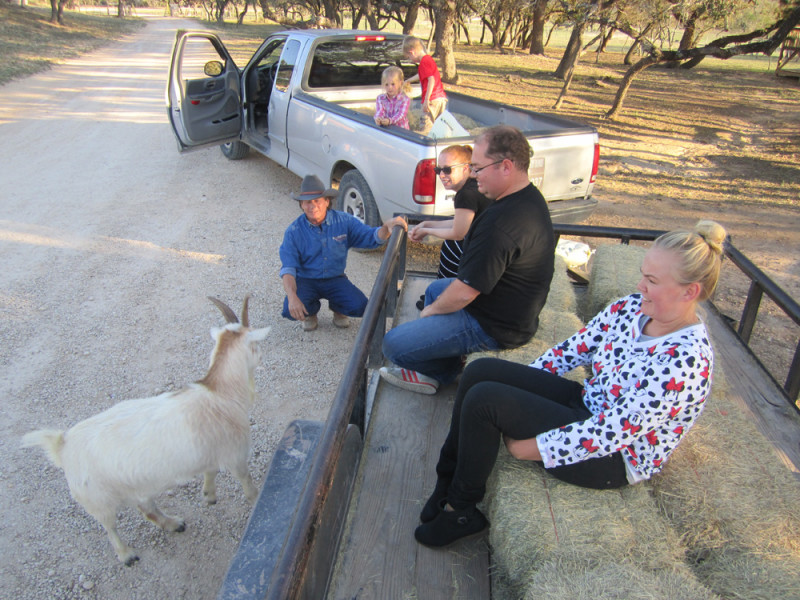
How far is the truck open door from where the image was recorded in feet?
22.8

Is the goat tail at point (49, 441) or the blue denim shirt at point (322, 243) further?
the blue denim shirt at point (322, 243)

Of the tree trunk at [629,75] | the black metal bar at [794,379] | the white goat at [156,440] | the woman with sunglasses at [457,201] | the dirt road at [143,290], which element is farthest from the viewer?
the tree trunk at [629,75]

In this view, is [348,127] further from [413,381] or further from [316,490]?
[316,490]

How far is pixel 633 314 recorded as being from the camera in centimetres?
211

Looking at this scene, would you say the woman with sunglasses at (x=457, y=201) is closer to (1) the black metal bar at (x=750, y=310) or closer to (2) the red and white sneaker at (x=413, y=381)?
(2) the red and white sneaker at (x=413, y=381)

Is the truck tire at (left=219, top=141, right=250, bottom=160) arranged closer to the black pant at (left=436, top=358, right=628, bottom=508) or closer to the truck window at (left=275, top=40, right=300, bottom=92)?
the truck window at (left=275, top=40, right=300, bottom=92)

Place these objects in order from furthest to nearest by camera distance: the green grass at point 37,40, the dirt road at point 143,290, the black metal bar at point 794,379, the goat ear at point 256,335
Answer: the green grass at point 37,40
the black metal bar at point 794,379
the dirt road at point 143,290
the goat ear at point 256,335

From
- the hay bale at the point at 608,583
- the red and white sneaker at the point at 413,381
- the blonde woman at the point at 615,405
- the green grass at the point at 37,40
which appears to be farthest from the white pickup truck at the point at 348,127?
the green grass at the point at 37,40

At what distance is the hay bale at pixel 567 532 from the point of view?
1.70 m

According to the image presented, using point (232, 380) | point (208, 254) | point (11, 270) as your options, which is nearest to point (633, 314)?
point (232, 380)

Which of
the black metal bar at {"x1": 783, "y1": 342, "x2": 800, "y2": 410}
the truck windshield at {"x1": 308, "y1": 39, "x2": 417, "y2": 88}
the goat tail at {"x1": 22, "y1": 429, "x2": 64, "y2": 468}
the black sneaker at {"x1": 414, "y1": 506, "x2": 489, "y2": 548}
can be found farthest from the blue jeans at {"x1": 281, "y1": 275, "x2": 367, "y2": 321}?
the truck windshield at {"x1": 308, "y1": 39, "x2": 417, "y2": 88}

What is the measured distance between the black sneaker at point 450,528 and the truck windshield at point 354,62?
630 centimetres

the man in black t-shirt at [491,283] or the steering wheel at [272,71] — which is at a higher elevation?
the steering wheel at [272,71]

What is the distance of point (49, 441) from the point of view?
2477 millimetres
